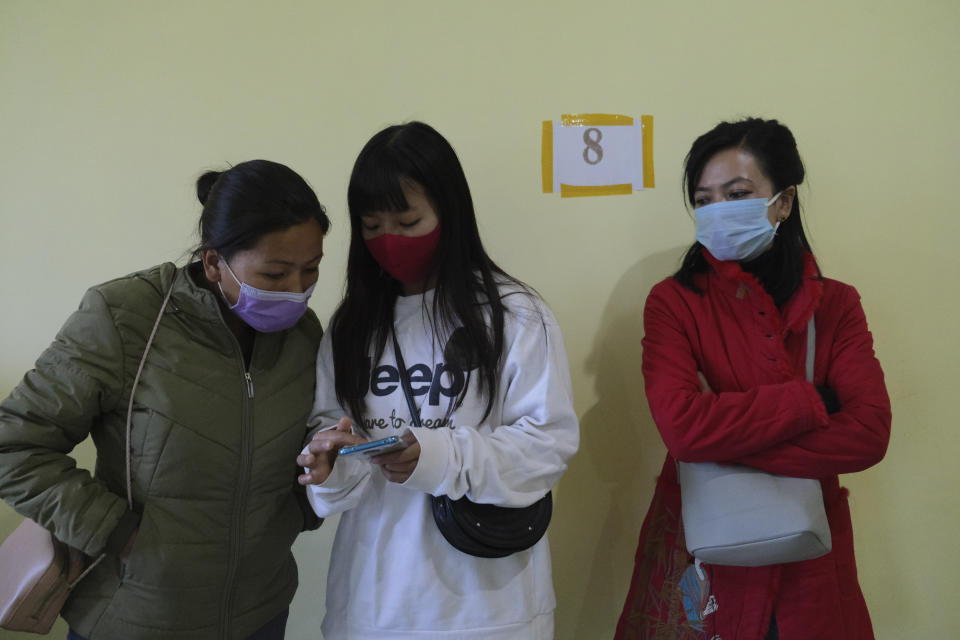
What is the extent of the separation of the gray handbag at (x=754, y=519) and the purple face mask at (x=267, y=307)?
975 mm

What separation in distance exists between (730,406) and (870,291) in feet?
3.06

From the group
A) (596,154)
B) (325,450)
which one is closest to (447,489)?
(325,450)

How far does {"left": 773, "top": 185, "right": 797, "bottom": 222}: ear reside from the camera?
5.38 feet

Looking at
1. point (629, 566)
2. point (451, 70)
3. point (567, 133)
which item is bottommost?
point (629, 566)

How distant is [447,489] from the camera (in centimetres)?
122

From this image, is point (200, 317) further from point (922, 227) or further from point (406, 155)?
Answer: point (922, 227)

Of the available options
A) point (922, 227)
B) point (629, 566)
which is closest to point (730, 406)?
point (629, 566)

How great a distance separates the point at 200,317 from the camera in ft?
4.49

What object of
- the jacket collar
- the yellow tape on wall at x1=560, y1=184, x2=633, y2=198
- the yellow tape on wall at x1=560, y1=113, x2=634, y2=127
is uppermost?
the yellow tape on wall at x1=560, y1=113, x2=634, y2=127

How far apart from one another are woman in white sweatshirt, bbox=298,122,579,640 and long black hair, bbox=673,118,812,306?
0.63m

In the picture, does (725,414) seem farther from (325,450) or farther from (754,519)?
(325,450)

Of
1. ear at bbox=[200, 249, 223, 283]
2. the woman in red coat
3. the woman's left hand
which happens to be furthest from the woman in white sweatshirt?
the woman in red coat

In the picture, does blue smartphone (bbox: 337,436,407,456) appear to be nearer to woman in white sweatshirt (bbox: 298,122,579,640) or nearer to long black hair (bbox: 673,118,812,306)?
woman in white sweatshirt (bbox: 298,122,579,640)

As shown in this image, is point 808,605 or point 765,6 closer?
point 808,605
